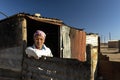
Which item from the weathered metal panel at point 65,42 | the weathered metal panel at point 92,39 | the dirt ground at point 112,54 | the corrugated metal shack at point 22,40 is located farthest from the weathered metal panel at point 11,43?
the dirt ground at point 112,54

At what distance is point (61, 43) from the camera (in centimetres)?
879

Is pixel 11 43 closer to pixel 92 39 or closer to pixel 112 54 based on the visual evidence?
pixel 92 39

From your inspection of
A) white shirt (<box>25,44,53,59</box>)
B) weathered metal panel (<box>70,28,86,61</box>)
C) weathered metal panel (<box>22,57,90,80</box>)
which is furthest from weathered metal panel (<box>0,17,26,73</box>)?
weathered metal panel (<box>70,28,86,61</box>)

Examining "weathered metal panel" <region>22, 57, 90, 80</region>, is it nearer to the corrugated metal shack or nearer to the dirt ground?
the corrugated metal shack

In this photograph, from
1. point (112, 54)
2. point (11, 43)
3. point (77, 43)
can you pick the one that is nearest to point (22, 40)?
point (11, 43)

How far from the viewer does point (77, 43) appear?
1020cm

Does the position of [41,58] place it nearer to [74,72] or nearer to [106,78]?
[74,72]

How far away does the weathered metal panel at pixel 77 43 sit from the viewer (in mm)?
9838

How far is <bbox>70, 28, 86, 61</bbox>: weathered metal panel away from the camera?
387 inches

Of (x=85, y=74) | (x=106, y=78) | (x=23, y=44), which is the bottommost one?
(x=106, y=78)

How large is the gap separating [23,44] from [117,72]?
4.07 meters

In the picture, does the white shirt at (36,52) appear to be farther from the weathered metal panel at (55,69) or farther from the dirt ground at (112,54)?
the dirt ground at (112,54)

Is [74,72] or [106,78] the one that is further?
[106,78]

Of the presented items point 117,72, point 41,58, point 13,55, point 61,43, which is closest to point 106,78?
Result: point 117,72
